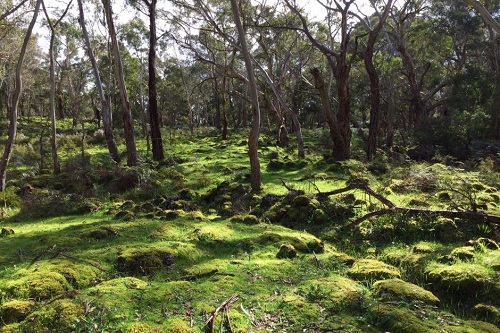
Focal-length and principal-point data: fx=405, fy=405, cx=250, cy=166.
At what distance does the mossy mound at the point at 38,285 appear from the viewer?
14.3ft

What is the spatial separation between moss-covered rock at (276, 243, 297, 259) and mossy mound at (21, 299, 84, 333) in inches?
117

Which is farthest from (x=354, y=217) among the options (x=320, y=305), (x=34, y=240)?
(x=34, y=240)

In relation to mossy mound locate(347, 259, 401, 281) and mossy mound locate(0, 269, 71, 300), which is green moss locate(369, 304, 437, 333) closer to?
mossy mound locate(347, 259, 401, 281)

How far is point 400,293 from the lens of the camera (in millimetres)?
4508

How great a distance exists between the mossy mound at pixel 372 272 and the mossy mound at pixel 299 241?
0.94 m

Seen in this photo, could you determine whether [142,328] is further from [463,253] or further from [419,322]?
[463,253]

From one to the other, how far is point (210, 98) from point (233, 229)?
46563 mm

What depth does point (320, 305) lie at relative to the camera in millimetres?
4312

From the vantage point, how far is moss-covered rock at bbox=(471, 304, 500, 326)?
4258 mm

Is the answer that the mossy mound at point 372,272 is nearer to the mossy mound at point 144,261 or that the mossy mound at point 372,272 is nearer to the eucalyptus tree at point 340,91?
the mossy mound at point 144,261

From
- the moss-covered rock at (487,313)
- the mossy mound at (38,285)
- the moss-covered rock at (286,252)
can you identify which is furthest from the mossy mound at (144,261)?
the moss-covered rock at (487,313)

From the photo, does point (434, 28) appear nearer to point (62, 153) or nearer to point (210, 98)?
point (62, 153)

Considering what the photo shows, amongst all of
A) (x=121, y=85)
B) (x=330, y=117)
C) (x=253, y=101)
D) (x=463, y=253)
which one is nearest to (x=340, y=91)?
(x=330, y=117)

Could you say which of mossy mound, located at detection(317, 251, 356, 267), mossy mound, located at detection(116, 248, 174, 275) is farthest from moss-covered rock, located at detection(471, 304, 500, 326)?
mossy mound, located at detection(116, 248, 174, 275)
